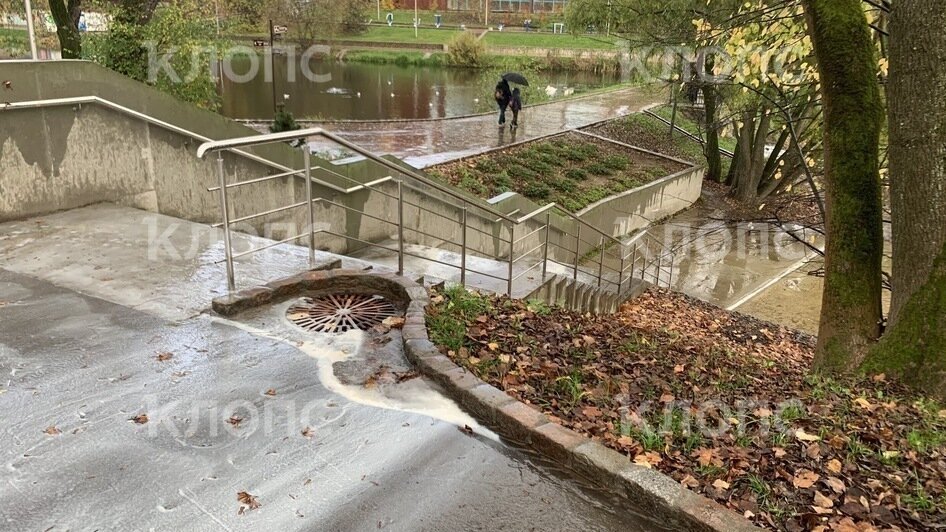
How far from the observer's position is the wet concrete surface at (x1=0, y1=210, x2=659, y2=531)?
2.88m

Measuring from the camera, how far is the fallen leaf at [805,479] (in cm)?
316

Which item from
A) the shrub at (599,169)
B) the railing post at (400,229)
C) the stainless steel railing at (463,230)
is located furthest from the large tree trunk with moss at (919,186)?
the shrub at (599,169)

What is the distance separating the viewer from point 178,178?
745 cm

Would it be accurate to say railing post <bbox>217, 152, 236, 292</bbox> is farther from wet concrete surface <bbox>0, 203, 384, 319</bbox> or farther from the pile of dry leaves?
the pile of dry leaves

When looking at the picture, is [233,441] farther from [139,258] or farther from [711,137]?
[711,137]

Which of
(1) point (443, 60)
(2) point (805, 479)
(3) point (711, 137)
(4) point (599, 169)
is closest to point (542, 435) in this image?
(2) point (805, 479)

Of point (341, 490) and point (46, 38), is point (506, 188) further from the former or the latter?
point (341, 490)

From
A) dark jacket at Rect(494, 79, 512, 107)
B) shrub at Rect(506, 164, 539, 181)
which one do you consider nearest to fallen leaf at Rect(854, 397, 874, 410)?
shrub at Rect(506, 164, 539, 181)

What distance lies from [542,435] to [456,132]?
16294 mm

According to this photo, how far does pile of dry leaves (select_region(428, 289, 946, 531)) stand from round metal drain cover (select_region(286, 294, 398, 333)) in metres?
0.44

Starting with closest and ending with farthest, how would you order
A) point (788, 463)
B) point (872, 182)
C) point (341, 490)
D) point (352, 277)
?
1. point (341, 490)
2. point (788, 463)
3. point (872, 182)
4. point (352, 277)

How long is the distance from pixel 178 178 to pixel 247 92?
25441 millimetres

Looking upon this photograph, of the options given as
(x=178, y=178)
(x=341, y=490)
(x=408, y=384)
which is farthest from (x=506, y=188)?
(x=341, y=490)

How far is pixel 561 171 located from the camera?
55.0 feet
